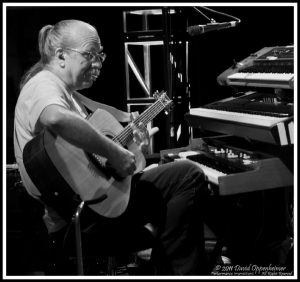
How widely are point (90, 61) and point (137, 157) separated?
71 centimetres

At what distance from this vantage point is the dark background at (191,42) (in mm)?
3973

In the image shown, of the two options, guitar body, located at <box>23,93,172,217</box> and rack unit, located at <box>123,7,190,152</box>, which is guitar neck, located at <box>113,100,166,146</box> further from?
rack unit, located at <box>123,7,190,152</box>

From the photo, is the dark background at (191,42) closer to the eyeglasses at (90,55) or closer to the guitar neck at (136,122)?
the guitar neck at (136,122)

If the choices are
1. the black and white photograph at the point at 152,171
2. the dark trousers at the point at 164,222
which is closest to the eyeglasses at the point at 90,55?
the black and white photograph at the point at 152,171

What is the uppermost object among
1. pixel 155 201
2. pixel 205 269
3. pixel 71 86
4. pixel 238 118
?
pixel 71 86

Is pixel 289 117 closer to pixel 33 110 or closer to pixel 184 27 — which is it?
pixel 33 110

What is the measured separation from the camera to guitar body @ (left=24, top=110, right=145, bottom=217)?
2533mm

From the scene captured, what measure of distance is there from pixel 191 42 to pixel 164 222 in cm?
260

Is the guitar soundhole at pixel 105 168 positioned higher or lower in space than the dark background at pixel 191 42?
lower

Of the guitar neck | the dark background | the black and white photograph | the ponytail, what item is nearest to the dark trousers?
the black and white photograph

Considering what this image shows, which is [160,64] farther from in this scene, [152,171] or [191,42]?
[152,171]

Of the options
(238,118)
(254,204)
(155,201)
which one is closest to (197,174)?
(155,201)

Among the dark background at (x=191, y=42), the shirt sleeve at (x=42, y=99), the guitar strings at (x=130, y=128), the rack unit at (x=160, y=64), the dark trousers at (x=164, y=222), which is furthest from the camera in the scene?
the rack unit at (x=160, y=64)

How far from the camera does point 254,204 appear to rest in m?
3.53
